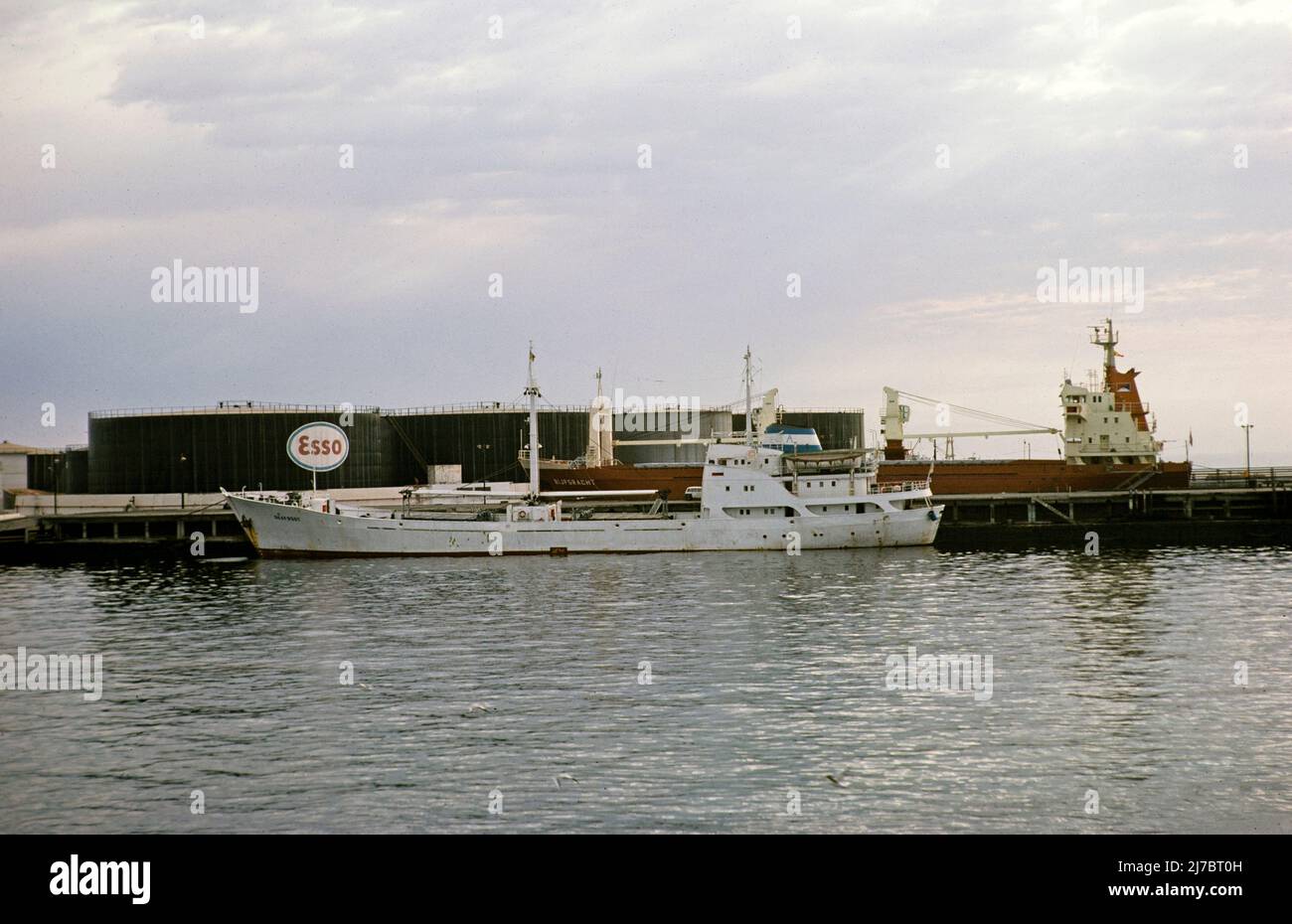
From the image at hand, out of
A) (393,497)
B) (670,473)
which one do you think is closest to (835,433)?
(670,473)

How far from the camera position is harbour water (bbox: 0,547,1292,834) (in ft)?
59.6

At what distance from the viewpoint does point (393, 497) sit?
89.5 metres

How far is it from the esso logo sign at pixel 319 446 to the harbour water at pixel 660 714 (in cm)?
3960

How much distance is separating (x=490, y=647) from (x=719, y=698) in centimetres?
962

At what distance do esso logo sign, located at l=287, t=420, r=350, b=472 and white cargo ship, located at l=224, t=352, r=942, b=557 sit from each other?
16.6 meters

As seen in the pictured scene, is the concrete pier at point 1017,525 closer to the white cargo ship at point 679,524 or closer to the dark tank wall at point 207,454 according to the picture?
the white cargo ship at point 679,524

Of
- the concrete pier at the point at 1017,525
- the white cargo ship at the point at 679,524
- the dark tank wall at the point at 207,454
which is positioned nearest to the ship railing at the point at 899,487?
the white cargo ship at the point at 679,524

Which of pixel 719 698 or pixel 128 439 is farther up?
pixel 128 439

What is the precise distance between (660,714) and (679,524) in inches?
1680

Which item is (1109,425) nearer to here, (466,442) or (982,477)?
(982,477)

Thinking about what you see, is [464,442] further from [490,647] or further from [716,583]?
[490,647]

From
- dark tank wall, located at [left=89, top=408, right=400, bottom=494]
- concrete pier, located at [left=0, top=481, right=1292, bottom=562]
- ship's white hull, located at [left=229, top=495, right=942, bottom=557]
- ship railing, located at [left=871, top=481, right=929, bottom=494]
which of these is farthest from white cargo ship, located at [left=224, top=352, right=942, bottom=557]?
dark tank wall, located at [left=89, top=408, right=400, bottom=494]

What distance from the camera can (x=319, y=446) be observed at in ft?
285
